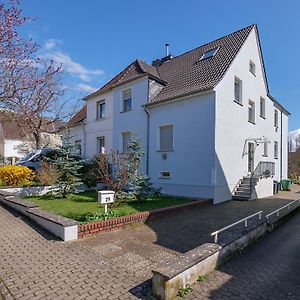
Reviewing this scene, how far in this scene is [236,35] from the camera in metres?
16.1

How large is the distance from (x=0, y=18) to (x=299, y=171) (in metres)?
37.8

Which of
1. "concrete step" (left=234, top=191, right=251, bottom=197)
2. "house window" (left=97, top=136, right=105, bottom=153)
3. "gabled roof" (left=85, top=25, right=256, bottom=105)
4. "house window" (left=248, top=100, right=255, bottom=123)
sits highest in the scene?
"gabled roof" (left=85, top=25, right=256, bottom=105)

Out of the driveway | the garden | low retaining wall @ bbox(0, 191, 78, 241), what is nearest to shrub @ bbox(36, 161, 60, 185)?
the garden

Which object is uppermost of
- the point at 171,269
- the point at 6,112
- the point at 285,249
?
the point at 6,112

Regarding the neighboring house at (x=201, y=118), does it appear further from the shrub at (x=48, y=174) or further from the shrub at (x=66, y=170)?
the shrub at (x=66, y=170)

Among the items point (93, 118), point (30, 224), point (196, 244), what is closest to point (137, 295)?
point (196, 244)

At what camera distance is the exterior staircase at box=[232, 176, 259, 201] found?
1348cm

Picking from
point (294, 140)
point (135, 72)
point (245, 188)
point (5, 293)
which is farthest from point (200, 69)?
point (294, 140)

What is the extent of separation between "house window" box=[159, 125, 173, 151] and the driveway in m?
6.41

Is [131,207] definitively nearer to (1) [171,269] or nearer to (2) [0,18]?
(1) [171,269]

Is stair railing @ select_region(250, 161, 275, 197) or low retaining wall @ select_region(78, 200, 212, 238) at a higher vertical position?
stair railing @ select_region(250, 161, 275, 197)

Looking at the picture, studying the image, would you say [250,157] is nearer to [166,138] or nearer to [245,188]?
[245,188]

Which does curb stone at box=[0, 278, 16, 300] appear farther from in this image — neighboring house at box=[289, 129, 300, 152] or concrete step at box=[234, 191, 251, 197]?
neighboring house at box=[289, 129, 300, 152]

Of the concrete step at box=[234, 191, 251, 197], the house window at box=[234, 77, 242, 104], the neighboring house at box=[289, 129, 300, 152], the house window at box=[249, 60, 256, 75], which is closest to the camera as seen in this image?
the concrete step at box=[234, 191, 251, 197]
